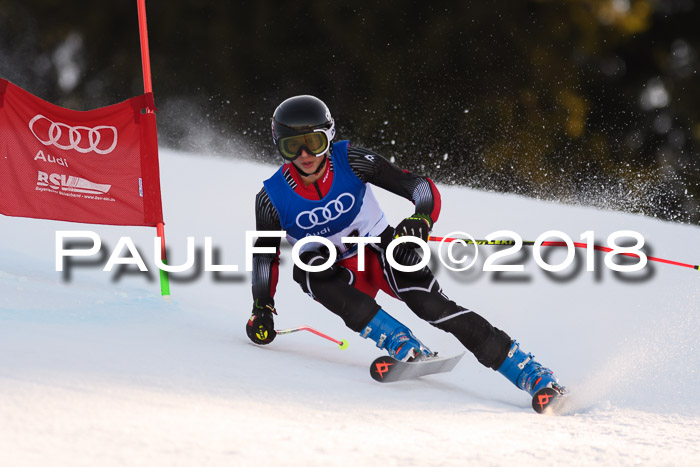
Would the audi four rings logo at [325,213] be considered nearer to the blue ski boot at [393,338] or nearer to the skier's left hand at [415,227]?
the skier's left hand at [415,227]

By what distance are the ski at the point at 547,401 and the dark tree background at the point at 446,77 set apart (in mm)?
9003

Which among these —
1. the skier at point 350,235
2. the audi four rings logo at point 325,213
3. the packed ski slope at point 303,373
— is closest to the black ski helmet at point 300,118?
the skier at point 350,235

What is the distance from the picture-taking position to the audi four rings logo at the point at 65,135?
12.1 ft

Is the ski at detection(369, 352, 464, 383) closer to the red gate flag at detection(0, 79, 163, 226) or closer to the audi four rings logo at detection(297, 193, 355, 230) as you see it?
the audi four rings logo at detection(297, 193, 355, 230)

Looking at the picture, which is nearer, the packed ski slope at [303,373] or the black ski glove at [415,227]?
the packed ski slope at [303,373]

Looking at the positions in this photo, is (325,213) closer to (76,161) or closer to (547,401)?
(547,401)

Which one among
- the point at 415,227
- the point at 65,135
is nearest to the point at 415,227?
the point at 415,227

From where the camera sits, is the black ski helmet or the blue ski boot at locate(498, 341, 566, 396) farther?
the black ski helmet

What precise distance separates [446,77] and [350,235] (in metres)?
9.52

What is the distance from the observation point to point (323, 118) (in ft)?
9.41

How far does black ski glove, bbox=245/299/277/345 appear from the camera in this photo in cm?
300

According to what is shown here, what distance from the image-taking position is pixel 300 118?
2.83 meters

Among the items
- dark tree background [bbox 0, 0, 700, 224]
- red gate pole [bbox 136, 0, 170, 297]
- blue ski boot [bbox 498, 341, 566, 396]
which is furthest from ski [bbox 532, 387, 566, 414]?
dark tree background [bbox 0, 0, 700, 224]

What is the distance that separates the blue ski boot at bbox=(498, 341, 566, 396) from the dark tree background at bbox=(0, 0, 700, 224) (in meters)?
8.87
